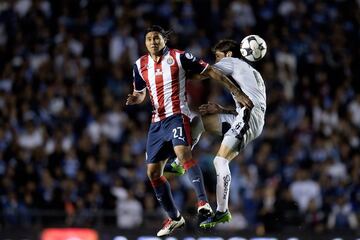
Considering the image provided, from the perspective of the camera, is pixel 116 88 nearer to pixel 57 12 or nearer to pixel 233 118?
pixel 57 12

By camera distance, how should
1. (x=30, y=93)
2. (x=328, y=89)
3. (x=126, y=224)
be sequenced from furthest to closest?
(x=328, y=89) < (x=30, y=93) < (x=126, y=224)

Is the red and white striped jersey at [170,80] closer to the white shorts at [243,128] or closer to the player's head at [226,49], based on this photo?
the player's head at [226,49]

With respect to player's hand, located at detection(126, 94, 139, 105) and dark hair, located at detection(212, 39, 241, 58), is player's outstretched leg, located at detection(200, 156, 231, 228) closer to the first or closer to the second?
player's hand, located at detection(126, 94, 139, 105)

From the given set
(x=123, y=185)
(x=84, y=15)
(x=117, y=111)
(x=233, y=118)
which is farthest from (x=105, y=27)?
(x=233, y=118)

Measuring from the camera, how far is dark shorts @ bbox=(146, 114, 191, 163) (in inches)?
468

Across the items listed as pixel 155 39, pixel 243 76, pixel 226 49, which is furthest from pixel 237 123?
pixel 155 39

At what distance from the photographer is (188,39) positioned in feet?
68.4

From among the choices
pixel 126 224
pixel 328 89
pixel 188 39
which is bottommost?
pixel 126 224

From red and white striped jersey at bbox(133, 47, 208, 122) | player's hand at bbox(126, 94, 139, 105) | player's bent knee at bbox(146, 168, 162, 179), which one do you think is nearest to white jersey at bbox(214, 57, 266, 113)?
red and white striped jersey at bbox(133, 47, 208, 122)

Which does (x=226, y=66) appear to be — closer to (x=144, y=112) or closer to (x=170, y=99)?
(x=170, y=99)

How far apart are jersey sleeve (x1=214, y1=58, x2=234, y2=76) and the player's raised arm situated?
199 mm

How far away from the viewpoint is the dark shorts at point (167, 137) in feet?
39.0

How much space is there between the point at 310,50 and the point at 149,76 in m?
9.88

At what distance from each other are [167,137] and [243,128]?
0.90 metres
